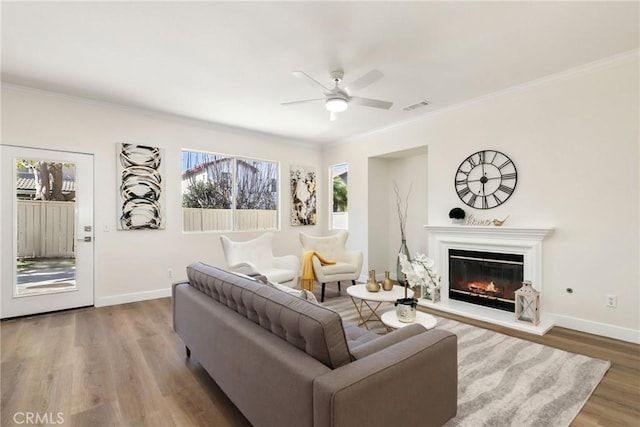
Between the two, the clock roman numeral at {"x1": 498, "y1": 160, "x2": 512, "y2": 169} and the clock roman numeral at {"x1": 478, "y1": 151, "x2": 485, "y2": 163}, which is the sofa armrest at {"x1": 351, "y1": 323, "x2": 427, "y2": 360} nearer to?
the clock roman numeral at {"x1": 498, "y1": 160, "x2": 512, "y2": 169}

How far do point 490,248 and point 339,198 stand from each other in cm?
315

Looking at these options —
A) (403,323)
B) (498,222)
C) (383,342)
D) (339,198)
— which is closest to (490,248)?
(498,222)

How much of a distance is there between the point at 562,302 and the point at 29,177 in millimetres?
6210

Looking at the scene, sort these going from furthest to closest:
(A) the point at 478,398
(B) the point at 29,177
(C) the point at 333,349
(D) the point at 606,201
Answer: (B) the point at 29,177, (D) the point at 606,201, (A) the point at 478,398, (C) the point at 333,349

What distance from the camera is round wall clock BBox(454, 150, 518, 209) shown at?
3.80 metres

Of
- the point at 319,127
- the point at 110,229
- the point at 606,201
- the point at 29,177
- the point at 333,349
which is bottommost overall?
the point at 333,349

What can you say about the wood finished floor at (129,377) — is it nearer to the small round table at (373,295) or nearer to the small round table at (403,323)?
the small round table at (403,323)

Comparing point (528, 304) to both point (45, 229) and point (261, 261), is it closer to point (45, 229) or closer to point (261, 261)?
point (261, 261)

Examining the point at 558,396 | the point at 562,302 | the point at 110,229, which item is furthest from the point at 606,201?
the point at 110,229

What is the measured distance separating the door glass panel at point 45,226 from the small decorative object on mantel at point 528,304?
5.30 meters

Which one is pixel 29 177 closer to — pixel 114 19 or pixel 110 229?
pixel 110 229

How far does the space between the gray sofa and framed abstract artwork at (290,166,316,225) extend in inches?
167

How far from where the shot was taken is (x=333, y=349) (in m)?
1.26

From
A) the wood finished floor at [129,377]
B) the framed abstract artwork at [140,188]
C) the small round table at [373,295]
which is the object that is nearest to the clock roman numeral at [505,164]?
the wood finished floor at [129,377]
